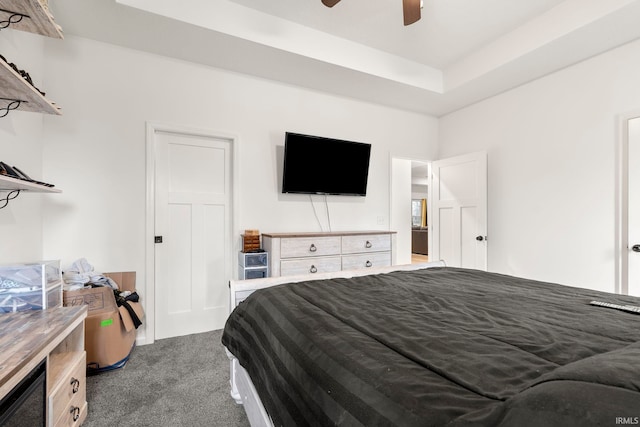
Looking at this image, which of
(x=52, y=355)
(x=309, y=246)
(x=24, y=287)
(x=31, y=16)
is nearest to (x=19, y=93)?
(x=31, y=16)

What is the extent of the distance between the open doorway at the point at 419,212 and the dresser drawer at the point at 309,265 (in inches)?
152

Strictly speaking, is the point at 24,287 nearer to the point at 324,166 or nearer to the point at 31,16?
the point at 31,16

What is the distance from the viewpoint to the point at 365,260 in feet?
10.8

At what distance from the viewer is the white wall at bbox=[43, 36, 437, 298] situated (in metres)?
2.50

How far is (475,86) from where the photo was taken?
348 cm

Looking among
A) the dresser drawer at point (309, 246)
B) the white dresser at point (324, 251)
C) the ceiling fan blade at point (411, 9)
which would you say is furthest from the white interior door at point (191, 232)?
the ceiling fan blade at point (411, 9)

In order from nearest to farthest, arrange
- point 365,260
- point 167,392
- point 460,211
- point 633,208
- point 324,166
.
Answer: point 167,392 → point 633,208 → point 365,260 → point 324,166 → point 460,211

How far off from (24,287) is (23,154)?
121 cm

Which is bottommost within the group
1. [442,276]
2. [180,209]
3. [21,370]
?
[21,370]

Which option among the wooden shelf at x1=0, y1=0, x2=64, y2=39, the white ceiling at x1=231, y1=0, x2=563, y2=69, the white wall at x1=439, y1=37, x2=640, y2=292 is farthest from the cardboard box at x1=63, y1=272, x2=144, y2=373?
the white wall at x1=439, y1=37, x2=640, y2=292

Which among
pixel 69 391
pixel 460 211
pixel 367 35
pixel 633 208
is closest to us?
pixel 69 391

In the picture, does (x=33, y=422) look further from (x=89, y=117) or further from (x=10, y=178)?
(x=89, y=117)

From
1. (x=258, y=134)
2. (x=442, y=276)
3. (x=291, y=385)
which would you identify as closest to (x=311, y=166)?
(x=258, y=134)

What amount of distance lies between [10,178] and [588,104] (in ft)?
14.6
